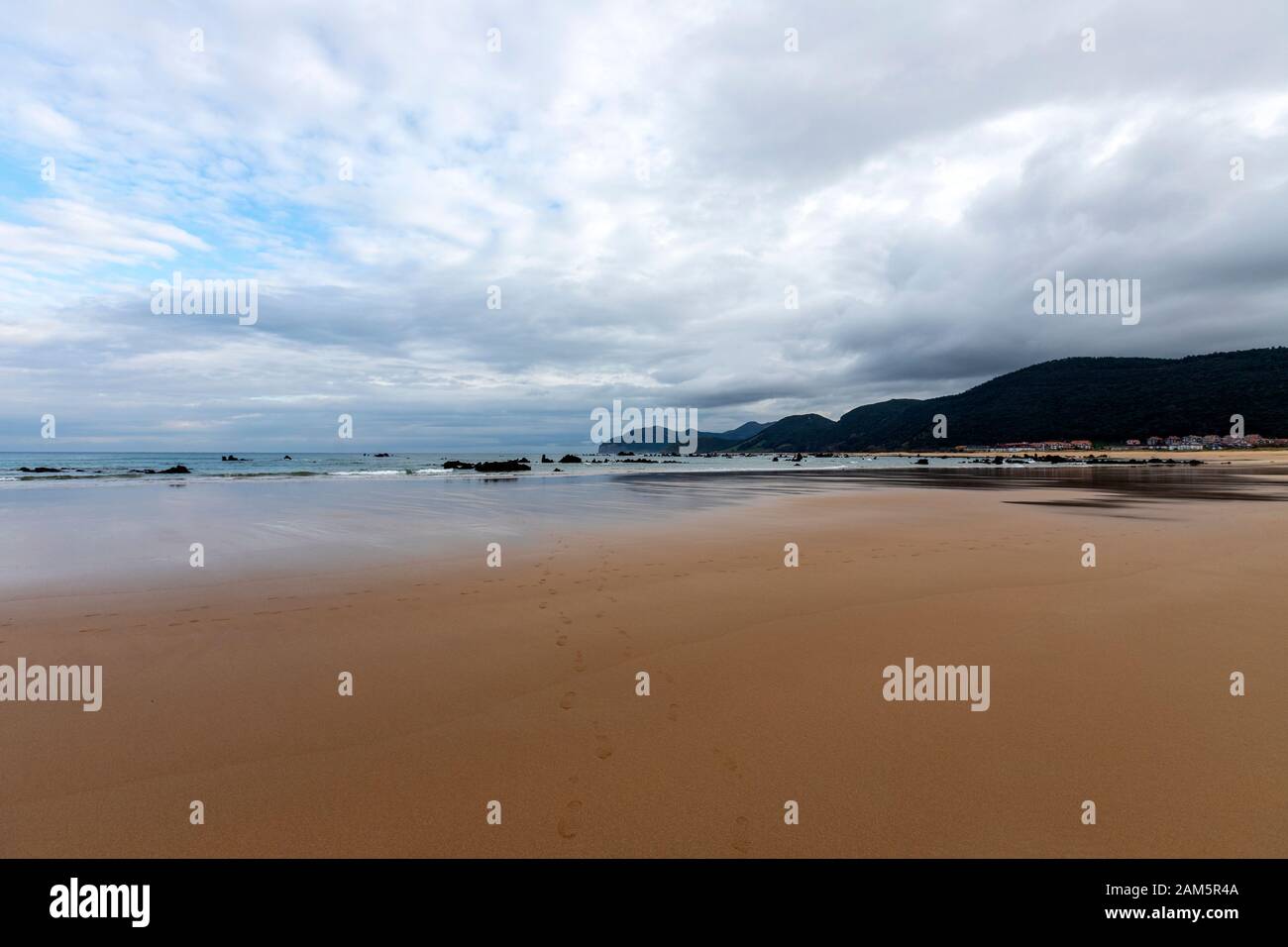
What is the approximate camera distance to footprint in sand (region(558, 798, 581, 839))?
3.58 metres

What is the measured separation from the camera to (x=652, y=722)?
5.01 m

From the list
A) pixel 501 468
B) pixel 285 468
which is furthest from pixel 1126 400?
pixel 285 468

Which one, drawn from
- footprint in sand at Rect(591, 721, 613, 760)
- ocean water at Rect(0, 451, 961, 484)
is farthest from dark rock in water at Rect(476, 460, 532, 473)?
footprint in sand at Rect(591, 721, 613, 760)

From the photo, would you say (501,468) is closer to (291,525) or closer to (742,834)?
(291,525)

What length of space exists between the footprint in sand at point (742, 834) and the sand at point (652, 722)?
1.6 inches

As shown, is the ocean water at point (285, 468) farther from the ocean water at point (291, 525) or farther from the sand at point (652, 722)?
the sand at point (652, 722)

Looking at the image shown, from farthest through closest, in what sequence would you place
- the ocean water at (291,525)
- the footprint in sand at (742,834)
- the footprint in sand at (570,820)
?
the ocean water at (291,525) < the footprint in sand at (570,820) < the footprint in sand at (742,834)

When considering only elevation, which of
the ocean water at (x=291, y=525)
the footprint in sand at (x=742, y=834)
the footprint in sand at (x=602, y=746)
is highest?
the ocean water at (x=291, y=525)

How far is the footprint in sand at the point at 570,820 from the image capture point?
3.58 metres

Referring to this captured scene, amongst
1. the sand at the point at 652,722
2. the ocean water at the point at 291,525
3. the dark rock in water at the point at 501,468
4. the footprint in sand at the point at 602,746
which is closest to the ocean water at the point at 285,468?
the dark rock in water at the point at 501,468

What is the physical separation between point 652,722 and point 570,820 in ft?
4.71

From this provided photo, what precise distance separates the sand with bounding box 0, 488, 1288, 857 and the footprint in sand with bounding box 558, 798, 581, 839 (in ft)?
0.06
